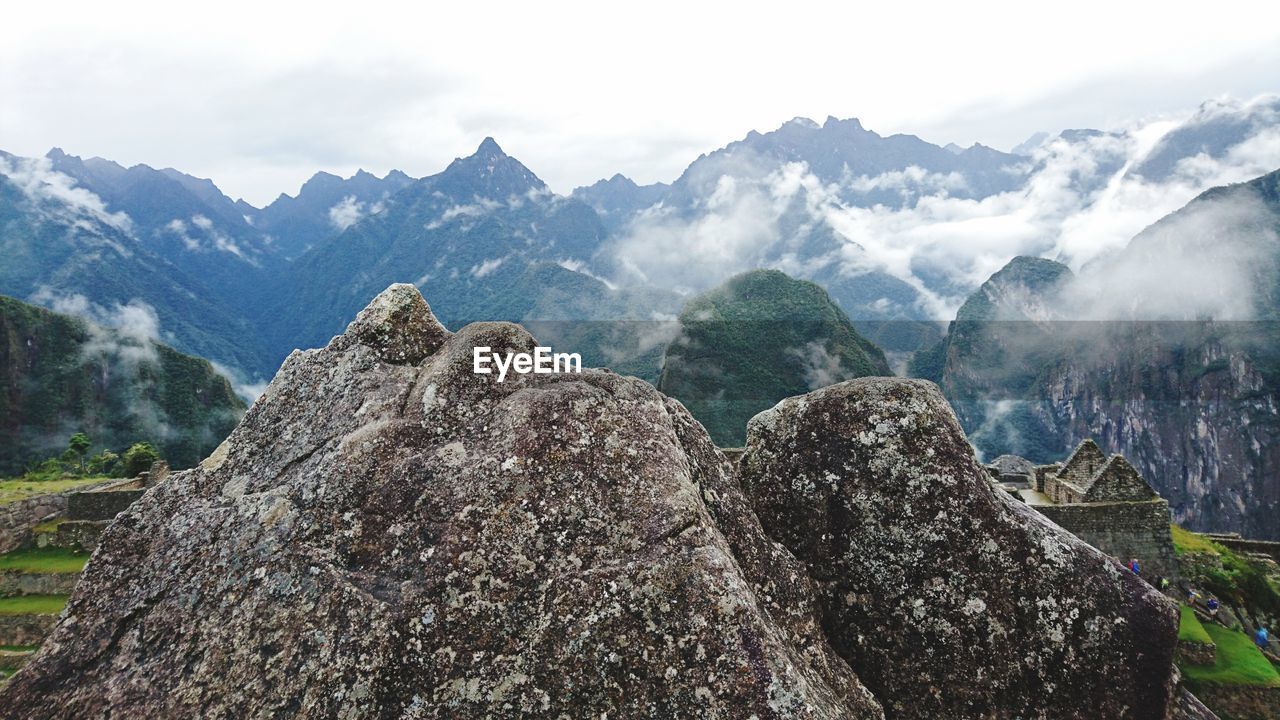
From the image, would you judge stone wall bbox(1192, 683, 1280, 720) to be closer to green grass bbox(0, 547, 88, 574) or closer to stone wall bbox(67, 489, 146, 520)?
green grass bbox(0, 547, 88, 574)

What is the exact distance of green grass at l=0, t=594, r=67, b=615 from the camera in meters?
24.1

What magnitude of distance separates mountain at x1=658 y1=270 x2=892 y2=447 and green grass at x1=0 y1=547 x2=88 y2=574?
387ft

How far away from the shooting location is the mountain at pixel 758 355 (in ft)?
510

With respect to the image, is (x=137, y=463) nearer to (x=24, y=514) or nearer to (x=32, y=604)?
(x=24, y=514)

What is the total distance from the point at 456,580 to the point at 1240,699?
814 inches

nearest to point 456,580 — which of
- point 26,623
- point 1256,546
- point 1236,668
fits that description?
point 1236,668

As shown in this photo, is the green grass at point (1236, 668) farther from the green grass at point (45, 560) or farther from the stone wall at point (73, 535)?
the stone wall at point (73, 535)

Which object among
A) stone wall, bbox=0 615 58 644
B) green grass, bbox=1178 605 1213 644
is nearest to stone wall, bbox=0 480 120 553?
stone wall, bbox=0 615 58 644

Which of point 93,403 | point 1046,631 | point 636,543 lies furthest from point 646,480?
point 93,403

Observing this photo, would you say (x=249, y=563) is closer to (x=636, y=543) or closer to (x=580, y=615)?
(x=580, y=615)

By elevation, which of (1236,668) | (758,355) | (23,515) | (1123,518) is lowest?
(758,355)

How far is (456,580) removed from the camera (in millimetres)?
5211

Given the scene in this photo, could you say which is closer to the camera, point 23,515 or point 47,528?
point 47,528

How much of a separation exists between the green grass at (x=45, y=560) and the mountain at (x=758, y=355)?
11808cm
